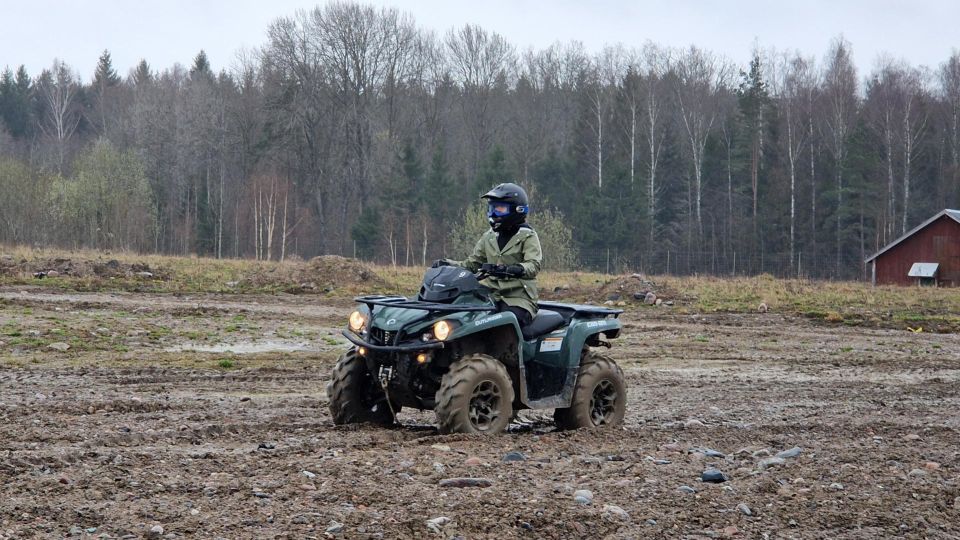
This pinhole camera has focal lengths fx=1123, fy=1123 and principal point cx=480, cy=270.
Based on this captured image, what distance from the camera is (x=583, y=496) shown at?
6977mm

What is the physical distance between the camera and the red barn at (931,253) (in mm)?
53281

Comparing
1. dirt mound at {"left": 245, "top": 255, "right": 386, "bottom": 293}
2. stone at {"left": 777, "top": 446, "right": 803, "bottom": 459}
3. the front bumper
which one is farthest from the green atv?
dirt mound at {"left": 245, "top": 255, "right": 386, "bottom": 293}

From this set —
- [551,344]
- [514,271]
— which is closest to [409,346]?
[514,271]

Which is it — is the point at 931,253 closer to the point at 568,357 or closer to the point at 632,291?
the point at 632,291

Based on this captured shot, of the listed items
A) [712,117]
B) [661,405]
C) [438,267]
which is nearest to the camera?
[438,267]

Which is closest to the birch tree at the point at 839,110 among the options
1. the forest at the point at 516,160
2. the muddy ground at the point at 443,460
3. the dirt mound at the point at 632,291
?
the forest at the point at 516,160

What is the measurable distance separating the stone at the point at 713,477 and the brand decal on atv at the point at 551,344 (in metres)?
2.38

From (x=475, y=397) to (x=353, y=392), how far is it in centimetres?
111

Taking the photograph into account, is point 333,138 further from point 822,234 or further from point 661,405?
point 661,405

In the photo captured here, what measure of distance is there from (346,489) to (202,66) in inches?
3927

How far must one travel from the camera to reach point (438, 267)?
31.8ft

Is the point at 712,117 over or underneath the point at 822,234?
over

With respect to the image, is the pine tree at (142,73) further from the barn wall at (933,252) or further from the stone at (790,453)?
the stone at (790,453)

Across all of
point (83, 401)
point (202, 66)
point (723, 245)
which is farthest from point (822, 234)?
point (83, 401)
